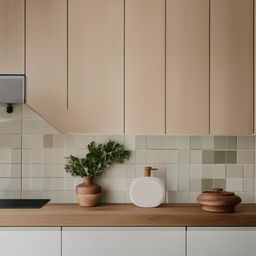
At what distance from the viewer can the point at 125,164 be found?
8.91 feet

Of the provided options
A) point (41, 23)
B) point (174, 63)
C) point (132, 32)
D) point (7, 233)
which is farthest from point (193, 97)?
point (7, 233)

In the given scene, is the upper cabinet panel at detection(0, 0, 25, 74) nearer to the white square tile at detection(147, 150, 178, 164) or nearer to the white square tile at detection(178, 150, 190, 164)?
the white square tile at detection(147, 150, 178, 164)

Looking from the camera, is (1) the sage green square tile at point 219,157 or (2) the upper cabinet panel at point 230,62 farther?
(1) the sage green square tile at point 219,157

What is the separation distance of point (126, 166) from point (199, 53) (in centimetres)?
89

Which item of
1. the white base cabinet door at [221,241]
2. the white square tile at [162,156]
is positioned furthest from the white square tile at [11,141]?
the white base cabinet door at [221,241]

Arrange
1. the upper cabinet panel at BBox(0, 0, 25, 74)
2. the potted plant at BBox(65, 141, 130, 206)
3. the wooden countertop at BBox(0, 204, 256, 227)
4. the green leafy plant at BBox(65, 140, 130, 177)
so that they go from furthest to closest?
the green leafy plant at BBox(65, 140, 130, 177) → the potted plant at BBox(65, 141, 130, 206) → the upper cabinet panel at BBox(0, 0, 25, 74) → the wooden countertop at BBox(0, 204, 256, 227)

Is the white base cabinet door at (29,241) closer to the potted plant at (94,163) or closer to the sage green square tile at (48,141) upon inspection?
the potted plant at (94,163)

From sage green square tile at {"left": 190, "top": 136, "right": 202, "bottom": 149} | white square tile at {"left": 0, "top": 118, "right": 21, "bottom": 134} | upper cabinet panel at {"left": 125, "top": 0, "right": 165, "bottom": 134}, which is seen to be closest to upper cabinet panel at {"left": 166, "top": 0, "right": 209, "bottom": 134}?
upper cabinet panel at {"left": 125, "top": 0, "right": 165, "bottom": 134}

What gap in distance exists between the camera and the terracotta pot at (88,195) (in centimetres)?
250

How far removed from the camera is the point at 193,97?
243cm

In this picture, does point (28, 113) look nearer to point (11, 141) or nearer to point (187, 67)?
point (11, 141)

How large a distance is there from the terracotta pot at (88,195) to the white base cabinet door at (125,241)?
0.26 metres

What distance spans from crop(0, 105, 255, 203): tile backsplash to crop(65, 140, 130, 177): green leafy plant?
57mm

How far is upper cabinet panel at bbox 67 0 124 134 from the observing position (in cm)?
243
